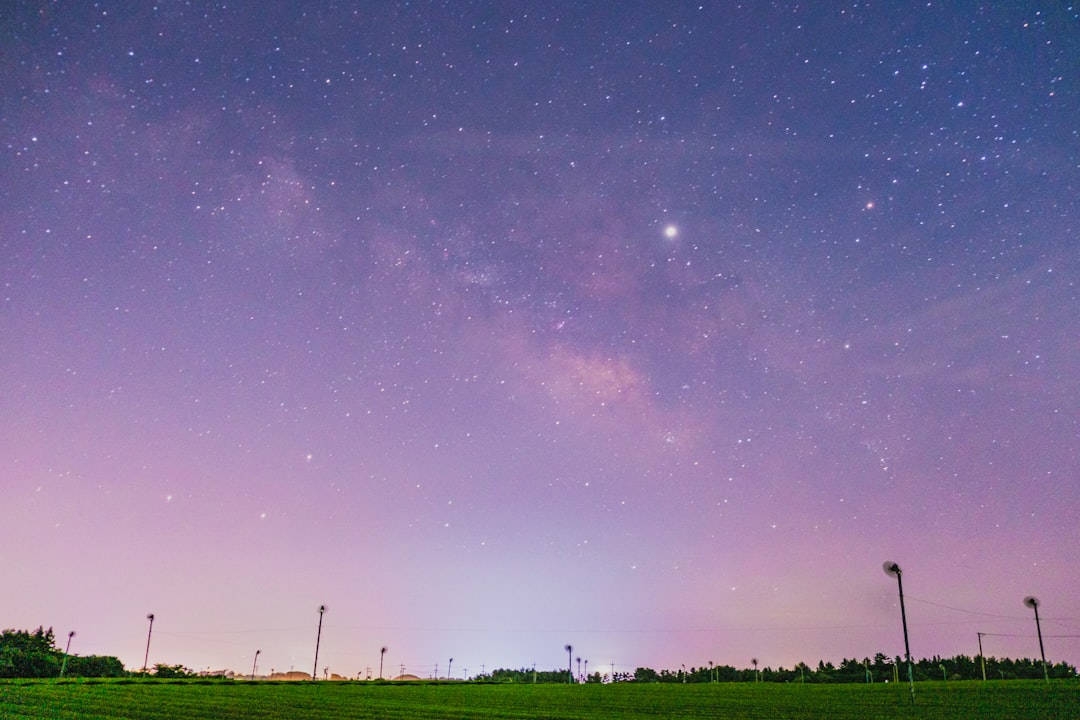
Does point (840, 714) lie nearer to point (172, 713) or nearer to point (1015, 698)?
point (1015, 698)

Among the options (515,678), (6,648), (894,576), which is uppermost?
(894,576)

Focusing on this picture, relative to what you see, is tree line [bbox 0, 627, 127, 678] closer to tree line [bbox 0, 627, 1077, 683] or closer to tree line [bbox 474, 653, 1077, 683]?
tree line [bbox 0, 627, 1077, 683]

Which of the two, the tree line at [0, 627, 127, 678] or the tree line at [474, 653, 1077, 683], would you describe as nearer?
the tree line at [0, 627, 127, 678]

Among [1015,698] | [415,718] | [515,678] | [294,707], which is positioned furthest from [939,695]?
[515,678]

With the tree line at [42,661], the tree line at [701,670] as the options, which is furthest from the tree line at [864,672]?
the tree line at [42,661]

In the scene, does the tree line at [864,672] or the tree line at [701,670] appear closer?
the tree line at [701,670]

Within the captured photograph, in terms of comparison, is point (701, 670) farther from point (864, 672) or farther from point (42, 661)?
point (42, 661)

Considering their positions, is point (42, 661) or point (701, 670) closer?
point (42, 661)

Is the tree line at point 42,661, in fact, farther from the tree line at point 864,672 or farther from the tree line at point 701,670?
the tree line at point 864,672

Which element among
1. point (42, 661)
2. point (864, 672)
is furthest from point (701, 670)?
point (42, 661)

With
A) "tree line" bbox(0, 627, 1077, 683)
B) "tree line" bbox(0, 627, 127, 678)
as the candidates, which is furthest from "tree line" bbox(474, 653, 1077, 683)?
"tree line" bbox(0, 627, 127, 678)

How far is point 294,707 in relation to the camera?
33031 millimetres

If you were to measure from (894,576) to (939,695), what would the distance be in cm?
1327

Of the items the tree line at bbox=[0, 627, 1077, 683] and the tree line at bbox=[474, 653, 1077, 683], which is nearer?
the tree line at bbox=[0, 627, 1077, 683]
